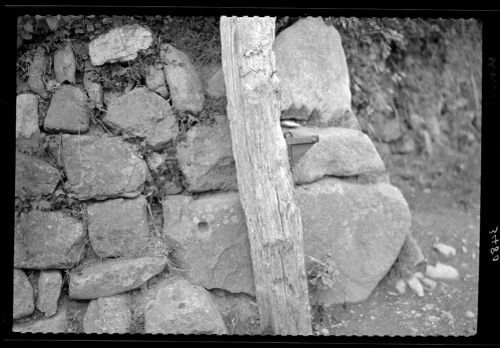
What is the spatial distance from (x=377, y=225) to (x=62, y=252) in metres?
2.25

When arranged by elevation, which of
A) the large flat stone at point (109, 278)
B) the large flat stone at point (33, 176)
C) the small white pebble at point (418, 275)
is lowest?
the small white pebble at point (418, 275)

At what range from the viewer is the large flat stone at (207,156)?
3707 mm

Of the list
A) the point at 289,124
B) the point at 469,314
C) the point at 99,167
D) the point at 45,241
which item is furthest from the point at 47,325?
the point at 469,314

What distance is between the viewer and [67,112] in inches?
141

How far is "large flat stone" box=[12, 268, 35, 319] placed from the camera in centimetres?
342

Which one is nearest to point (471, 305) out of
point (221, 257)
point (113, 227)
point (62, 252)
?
point (221, 257)

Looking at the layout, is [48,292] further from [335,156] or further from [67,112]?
[335,156]

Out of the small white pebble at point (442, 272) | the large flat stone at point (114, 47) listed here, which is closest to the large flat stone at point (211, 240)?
the large flat stone at point (114, 47)

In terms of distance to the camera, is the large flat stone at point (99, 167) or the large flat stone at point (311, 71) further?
the large flat stone at point (311, 71)

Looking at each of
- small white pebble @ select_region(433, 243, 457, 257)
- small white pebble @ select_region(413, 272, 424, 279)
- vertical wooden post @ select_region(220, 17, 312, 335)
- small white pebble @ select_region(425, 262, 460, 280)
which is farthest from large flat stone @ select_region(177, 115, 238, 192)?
small white pebble @ select_region(433, 243, 457, 257)

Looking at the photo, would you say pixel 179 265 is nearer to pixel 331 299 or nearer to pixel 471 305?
pixel 331 299

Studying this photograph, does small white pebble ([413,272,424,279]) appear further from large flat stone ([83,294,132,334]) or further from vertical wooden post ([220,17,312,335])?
large flat stone ([83,294,132,334])

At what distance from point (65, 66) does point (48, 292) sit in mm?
1529

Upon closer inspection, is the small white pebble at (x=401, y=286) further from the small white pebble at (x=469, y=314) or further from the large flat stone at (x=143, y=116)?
the large flat stone at (x=143, y=116)
